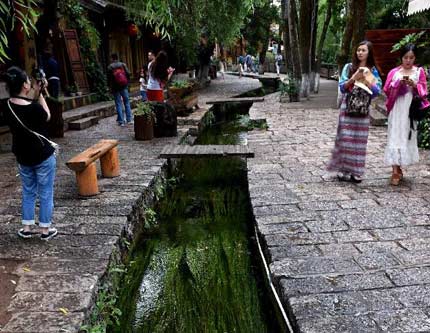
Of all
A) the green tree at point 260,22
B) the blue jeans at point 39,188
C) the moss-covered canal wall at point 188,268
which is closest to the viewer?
the moss-covered canal wall at point 188,268

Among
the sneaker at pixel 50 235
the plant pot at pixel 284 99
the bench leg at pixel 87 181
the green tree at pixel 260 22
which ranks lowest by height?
the plant pot at pixel 284 99

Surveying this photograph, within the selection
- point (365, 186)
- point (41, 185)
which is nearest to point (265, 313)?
point (41, 185)

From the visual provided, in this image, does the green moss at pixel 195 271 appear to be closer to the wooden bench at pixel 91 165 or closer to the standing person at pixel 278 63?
the wooden bench at pixel 91 165

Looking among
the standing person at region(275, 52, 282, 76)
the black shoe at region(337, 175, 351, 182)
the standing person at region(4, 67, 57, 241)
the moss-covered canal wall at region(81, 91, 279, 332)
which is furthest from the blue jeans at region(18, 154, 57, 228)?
the standing person at region(275, 52, 282, 76)

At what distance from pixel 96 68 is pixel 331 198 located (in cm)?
1094

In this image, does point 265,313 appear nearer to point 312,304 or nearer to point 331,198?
point 312,304

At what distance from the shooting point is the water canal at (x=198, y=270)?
3533 millimetres

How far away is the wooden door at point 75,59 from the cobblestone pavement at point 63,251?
723 cm

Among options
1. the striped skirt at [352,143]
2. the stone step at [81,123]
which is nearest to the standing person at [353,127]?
the striped skirt at [352,143]

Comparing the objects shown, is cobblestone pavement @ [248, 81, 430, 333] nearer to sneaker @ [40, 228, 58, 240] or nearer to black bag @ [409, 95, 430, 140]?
black bag @ [409, 95, 430, 140]

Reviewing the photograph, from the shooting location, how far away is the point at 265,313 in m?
3.55

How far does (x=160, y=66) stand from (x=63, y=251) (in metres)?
6.75

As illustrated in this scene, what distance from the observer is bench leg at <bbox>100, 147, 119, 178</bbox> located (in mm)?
5980

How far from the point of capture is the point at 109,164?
19.8 ft
